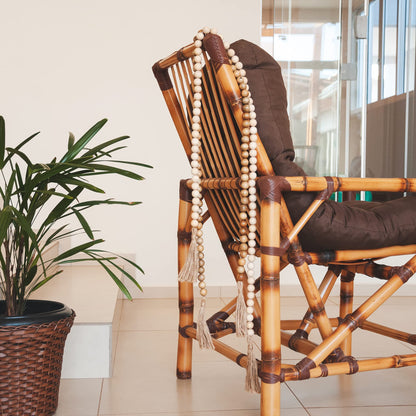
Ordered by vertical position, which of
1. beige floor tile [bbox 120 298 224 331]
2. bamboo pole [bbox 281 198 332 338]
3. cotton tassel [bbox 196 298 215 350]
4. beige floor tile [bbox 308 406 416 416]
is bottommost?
beige floor tile [bbox 120 298 224 331]

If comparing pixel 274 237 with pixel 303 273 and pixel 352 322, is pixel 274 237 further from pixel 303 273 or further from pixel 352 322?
pixel 352 322

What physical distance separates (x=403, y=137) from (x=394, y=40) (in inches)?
25.8

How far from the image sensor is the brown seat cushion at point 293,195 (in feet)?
4.75

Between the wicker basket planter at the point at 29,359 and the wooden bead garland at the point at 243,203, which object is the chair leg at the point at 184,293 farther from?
the wicker basket planter at the point at 29,359

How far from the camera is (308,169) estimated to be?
12.5 feet

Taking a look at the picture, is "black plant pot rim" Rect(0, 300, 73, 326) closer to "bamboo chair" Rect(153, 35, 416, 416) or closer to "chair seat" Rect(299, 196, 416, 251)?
"bamboo chair" Rect(153, 35, 416, 416)

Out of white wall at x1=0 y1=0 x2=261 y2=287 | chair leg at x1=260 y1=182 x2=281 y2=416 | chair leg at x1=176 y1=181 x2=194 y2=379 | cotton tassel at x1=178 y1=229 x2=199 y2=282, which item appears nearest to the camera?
chair leg at x1=260 y1=182 x2=281 y2=416

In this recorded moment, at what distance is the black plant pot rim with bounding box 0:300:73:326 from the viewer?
1449 mm

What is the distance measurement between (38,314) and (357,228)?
83cm

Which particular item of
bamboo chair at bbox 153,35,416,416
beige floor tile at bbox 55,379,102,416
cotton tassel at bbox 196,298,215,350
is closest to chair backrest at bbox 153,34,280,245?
bamboo chair at bbox 153,35,416,416

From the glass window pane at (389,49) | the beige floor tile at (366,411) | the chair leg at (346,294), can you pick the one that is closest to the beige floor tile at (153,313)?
the chair leg at (346,294)

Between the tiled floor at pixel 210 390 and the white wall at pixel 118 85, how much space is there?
118 centimetres

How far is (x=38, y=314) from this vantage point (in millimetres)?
1497

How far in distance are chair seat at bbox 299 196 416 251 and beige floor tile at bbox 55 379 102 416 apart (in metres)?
0.77
